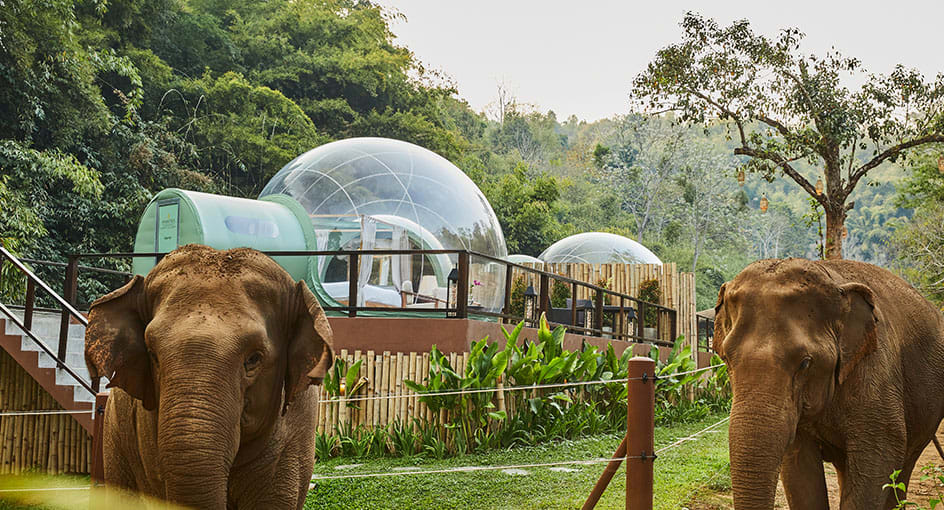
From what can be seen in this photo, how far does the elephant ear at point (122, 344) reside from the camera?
376cm

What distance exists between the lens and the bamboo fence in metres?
10.8

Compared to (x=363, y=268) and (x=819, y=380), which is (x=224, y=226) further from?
(x=819, y=380)

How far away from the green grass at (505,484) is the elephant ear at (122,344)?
13.3 feet

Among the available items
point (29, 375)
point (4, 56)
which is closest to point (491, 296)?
point (29, 375)

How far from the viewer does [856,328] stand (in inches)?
196

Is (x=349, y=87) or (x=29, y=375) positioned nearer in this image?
(x=29, y=375)

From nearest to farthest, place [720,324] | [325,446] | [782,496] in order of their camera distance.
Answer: [720,324], [782,496], [325,446]

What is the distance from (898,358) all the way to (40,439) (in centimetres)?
942

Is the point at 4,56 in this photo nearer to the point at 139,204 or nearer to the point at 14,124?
the point at 14,124

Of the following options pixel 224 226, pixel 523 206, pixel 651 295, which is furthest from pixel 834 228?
pixel 523 206

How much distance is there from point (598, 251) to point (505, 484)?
18140mm

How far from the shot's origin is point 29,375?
10.8 metres

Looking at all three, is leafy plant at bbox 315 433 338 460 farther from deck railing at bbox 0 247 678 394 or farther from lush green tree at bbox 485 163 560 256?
lush green tree at bbox 485 163 560 256

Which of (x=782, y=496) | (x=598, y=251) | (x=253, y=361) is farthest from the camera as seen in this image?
(x=598, y=251)
